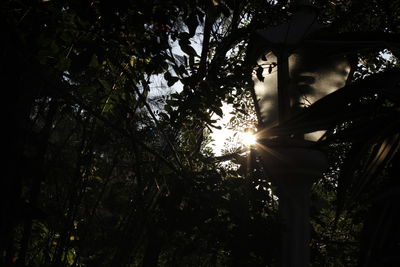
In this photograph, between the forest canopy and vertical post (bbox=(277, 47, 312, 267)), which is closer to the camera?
the forest canopy

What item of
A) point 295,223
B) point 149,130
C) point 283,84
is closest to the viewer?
point 295,223

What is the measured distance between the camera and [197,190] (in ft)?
9.59

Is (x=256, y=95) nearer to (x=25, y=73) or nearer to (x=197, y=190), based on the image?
(x=197, y=190)

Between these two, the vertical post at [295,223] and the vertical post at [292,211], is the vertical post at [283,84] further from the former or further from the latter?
the vertical post at [295,223]

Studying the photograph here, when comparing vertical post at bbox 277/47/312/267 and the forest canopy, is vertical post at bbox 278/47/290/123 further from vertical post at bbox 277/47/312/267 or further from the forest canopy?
the forest canopy

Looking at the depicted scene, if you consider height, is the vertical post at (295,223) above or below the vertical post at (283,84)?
below

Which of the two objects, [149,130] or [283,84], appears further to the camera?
[149,130]

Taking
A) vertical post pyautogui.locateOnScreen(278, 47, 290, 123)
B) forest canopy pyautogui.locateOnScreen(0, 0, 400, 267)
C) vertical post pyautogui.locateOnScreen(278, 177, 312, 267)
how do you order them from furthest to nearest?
1. vertical post pyautogui.locateOnScreen(278, 47, 290, 123)
2. vertical post pyautogui.locateOnScreen(278, 177, 312, 267)
3. forest canopy pyautogui.locateOnScreen(0, 0, 400, 267)

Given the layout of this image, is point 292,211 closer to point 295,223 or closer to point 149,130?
point 295,223

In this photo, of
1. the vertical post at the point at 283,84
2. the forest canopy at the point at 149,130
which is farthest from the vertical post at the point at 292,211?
the forest canopy at the point at 149,130

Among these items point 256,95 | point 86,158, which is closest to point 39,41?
point 86,158

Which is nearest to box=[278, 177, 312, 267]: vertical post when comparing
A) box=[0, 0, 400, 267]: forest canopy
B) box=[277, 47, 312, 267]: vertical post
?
box=[277, 47, 312, 267]: vertical post

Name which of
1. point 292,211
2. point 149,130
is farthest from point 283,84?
point 149,130

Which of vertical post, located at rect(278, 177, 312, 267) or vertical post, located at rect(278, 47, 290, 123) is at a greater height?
vertical post, located at rect(278, 47, 290, 123)
